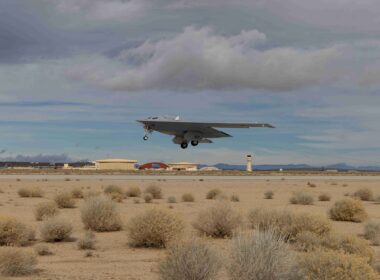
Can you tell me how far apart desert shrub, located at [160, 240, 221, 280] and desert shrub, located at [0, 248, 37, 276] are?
412cm

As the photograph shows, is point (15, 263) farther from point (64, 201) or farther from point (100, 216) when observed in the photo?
point (64, 201)

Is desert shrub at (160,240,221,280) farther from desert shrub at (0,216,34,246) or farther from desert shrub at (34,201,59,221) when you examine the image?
desert shrub at (34,201,59,221)

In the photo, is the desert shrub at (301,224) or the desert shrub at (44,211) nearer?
the desert shrub at (301,224)

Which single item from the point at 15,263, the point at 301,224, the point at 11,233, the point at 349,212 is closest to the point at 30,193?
the point at 11,233

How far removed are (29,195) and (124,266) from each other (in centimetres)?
2935

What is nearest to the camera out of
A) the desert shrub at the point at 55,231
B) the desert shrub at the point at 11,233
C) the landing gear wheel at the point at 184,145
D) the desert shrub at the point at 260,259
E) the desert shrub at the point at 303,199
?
the desert shrub at the point at 260,259

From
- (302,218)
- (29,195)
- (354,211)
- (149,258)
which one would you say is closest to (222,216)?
(302,218)

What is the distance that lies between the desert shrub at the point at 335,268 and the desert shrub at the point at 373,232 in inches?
397

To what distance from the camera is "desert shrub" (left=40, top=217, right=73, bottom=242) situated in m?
18.5

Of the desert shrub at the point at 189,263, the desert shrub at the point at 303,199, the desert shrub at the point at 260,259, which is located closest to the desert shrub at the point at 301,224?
the desert shrub at the point at 189,263

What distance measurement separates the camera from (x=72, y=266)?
1389cm

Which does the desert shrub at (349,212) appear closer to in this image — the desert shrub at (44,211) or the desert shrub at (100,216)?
the desert shrub at (100,216)

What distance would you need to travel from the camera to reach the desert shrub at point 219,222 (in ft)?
64.0

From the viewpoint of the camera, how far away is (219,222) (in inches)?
768
